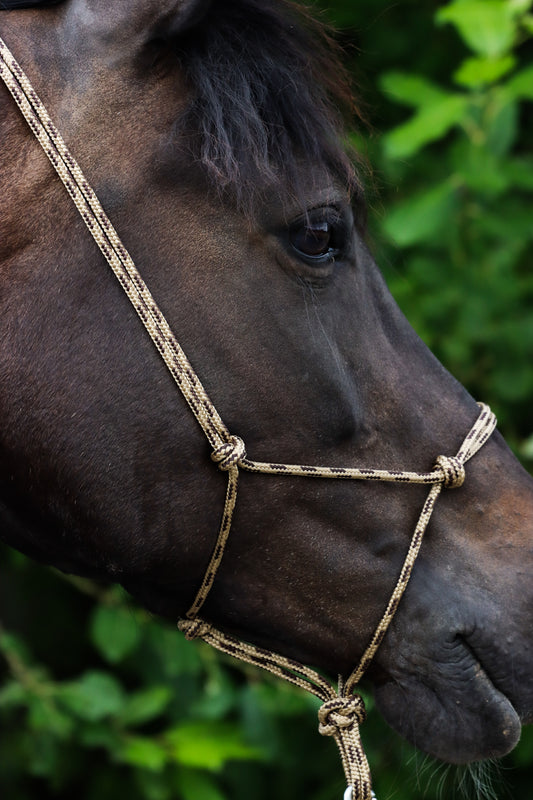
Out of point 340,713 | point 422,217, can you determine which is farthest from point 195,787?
point 422,217

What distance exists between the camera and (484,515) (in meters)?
1.54

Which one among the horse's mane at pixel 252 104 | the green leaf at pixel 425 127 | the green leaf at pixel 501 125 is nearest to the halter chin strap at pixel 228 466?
the horse's mane at pixel 252 104

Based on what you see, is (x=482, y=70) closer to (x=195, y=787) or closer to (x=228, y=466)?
(x=228, y=466)

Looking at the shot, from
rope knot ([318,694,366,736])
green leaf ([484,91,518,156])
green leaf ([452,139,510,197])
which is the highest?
green leaf ([484,91,518,156])

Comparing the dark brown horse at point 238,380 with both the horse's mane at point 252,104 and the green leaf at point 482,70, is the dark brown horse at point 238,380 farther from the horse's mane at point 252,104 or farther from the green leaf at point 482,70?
the green leaf at point 482,70

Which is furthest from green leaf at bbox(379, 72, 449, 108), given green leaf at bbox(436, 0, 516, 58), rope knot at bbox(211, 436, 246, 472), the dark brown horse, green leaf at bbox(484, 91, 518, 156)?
rope knot at bbox(211, 436, 246, 472)

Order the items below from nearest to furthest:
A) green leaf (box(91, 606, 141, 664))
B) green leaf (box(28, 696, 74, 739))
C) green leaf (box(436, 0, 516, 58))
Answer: green leaf (box(436, 0, 516, 58)) → green leaf (box(28, 696, 74, 739)) → green leaf (box(91, 606, 141, 664))

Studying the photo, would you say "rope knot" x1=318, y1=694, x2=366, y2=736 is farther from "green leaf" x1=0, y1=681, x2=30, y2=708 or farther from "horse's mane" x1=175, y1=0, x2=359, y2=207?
"green leaf" x1=0, y1=681, x2=30, y2=708

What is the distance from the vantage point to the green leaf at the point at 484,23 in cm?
223

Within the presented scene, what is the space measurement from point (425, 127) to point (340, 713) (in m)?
1.59

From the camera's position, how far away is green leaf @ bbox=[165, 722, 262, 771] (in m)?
2.59

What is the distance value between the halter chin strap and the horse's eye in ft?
0.86

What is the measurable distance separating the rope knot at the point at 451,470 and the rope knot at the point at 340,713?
1.36 feet

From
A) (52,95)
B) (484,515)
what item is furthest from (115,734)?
(52,95)
